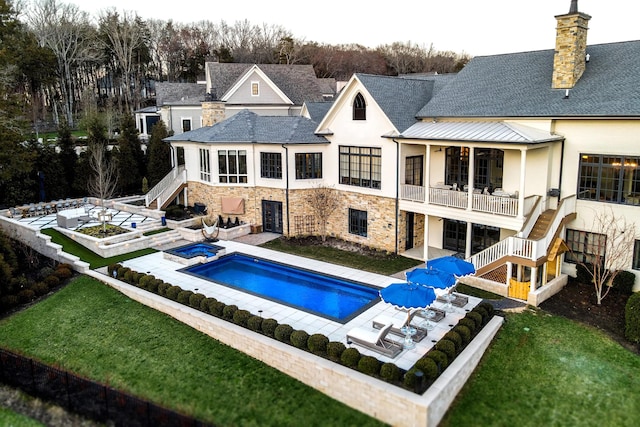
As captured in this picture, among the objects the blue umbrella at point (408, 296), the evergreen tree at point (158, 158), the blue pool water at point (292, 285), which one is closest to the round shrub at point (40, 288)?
the blue pool water at point (292, 285)

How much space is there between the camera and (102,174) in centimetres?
2872

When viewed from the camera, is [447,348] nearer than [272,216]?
Yes

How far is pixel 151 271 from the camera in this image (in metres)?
20.4

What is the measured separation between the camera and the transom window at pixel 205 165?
1074 inches

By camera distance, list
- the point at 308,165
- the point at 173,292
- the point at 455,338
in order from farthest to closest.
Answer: the point at 308,165, the point at 173,292, the point at 455,338

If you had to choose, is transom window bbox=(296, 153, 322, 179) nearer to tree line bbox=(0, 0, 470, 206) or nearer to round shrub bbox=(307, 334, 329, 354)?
round shrub bbox=(307, 334, 329, 354)

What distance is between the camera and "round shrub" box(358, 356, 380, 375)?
11912mm

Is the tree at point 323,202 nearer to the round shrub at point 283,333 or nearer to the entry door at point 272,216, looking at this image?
the entry door at point 272,216

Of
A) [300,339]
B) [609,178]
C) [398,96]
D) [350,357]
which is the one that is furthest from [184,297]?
[609,178]

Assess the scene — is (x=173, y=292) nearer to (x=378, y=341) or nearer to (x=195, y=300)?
(x=195, y=300)

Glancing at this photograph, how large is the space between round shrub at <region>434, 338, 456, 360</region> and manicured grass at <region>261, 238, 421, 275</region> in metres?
7.37

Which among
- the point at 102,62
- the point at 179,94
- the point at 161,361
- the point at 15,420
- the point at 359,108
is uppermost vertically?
the point at 102,62

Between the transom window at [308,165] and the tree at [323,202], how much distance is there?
2.53ft

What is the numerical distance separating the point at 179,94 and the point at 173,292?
3115cm
